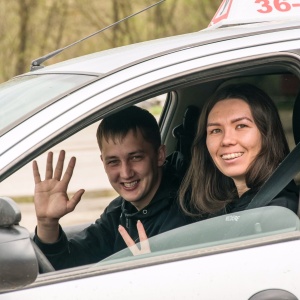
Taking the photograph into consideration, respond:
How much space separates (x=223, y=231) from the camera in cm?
267

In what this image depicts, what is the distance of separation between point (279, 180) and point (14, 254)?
92 cm

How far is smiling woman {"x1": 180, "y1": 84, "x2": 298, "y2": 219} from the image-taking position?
295cm

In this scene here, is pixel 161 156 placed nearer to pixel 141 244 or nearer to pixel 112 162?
pixel 112 162

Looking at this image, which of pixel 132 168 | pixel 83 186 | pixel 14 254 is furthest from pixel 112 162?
pixel 83 186

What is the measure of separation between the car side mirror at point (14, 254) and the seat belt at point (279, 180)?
784mm

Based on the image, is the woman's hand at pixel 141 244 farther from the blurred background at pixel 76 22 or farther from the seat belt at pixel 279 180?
the blurred background at pixel 76 22

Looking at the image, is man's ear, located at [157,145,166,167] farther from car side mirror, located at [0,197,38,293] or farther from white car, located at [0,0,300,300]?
car side mirror, located at [0,197,38,293]

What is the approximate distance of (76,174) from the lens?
1308cm

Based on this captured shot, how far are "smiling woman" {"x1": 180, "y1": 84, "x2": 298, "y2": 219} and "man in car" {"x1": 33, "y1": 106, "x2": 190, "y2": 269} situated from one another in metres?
0.12

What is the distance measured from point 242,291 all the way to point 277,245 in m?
0.17

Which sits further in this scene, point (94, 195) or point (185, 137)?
point (94, 195)

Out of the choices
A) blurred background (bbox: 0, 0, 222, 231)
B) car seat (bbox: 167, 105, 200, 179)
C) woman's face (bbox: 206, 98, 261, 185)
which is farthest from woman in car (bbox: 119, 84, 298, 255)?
blurred background (bbox: 0, 0, 222, 231)

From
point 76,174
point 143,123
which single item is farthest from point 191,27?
point 143,123

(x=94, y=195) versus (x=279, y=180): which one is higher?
(x=94, y=195)
